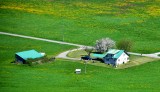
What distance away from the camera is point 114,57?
3858 inches

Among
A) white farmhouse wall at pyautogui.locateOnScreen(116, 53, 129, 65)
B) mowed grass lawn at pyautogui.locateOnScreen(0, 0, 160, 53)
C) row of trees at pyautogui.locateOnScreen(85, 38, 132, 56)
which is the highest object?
mowed grass lawn at pyautogui.locateOnScreen(0, 0, 160, 53)

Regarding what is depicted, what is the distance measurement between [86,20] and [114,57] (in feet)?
167

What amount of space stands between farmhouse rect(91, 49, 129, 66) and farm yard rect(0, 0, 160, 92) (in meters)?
1.79

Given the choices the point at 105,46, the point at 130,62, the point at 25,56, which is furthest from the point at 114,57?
the point at 25,56

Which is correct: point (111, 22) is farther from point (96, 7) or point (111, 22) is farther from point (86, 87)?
point (86, 87)

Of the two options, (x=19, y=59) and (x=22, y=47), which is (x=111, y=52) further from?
(x=22, y=47)

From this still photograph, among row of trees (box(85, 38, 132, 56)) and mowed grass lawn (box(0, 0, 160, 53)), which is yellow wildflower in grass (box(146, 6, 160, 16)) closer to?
mowed grass lawn (box(0, 0, 160, 53))

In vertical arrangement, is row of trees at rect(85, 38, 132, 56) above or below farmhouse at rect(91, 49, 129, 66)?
above

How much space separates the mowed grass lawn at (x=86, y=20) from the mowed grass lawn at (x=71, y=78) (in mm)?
23099

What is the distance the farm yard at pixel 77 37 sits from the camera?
259ft

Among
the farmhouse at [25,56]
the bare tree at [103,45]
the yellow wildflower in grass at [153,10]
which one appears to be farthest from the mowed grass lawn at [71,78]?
the yellow wildflower in grass at [153,10]

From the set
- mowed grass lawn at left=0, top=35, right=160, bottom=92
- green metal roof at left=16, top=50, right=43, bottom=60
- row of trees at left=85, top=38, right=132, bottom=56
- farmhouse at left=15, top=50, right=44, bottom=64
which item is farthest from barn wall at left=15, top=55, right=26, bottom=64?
row of trees at left=85, top=38, right=132, bottom=56

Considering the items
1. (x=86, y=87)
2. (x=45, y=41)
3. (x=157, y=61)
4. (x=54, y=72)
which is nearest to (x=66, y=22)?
(x=45, y=41)

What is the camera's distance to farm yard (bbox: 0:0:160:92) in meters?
79.0
